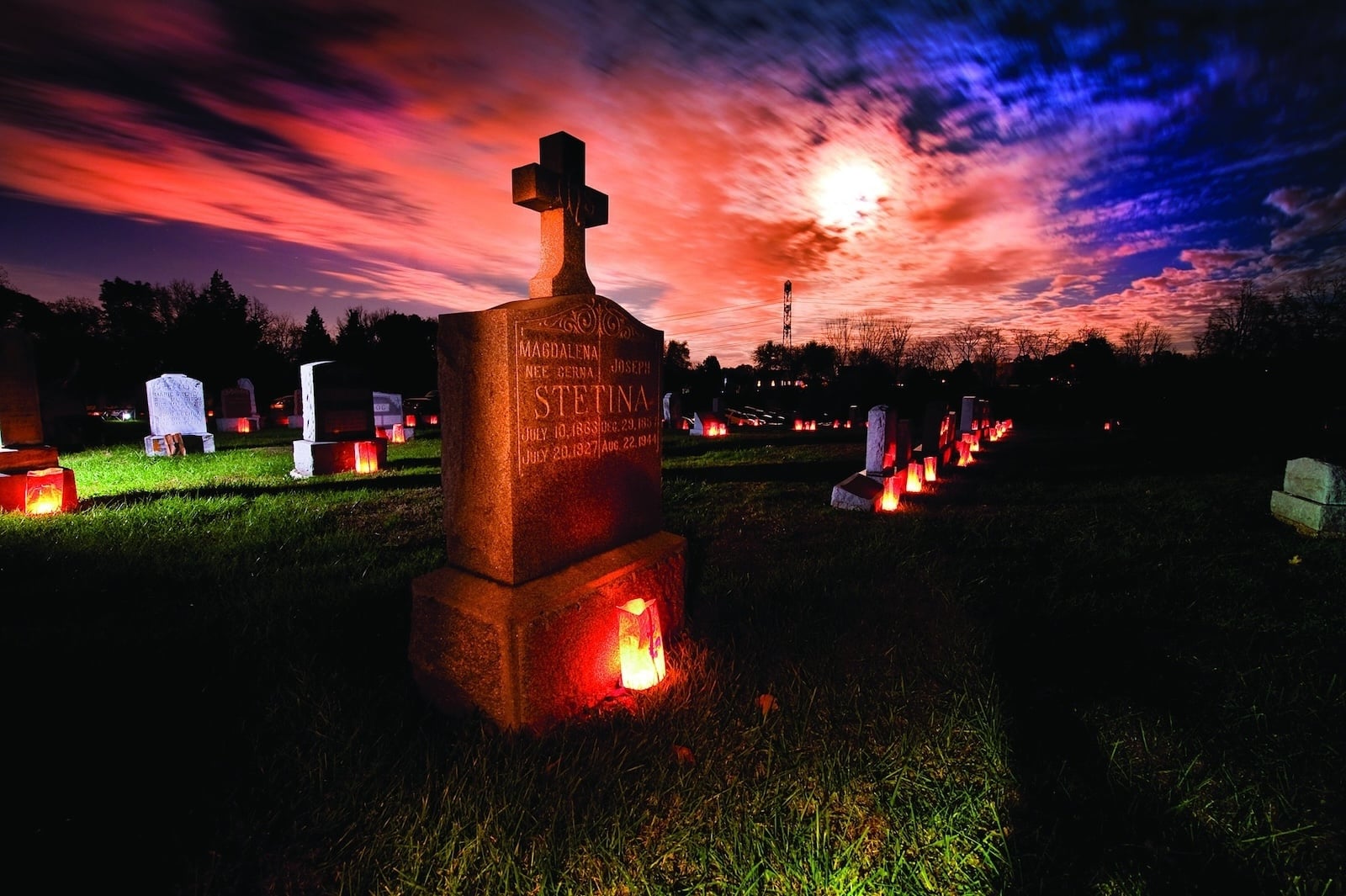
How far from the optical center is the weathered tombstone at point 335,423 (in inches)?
354

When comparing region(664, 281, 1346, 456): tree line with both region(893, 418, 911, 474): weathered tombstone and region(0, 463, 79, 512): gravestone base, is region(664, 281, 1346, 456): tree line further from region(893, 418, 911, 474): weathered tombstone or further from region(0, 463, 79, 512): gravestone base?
region(0, 463, 79, 512): gravestone base

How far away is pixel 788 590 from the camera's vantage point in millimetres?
3873

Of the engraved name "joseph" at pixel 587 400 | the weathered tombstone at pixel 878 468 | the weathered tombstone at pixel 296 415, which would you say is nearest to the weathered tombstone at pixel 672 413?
the weathered tombstone at pixel 878 468

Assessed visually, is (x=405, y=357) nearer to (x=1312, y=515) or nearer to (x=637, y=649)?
(x=637, y=649)

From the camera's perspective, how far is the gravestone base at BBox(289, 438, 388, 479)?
898 cm

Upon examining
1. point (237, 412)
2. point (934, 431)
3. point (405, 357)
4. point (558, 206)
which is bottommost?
point (934, 431)

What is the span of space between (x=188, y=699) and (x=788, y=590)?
327 centimetres

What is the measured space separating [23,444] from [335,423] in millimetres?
3435

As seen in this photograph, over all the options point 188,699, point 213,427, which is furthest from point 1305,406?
point 213,427

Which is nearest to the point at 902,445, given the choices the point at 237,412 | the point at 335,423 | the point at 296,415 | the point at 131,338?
the point at 335,423

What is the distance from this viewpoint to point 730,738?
7.80ft

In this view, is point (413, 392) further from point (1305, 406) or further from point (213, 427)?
point (1305, 406)

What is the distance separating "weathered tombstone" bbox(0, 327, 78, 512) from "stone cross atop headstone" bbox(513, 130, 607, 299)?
22.5 feet

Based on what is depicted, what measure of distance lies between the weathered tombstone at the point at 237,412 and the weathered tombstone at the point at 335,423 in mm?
10800
